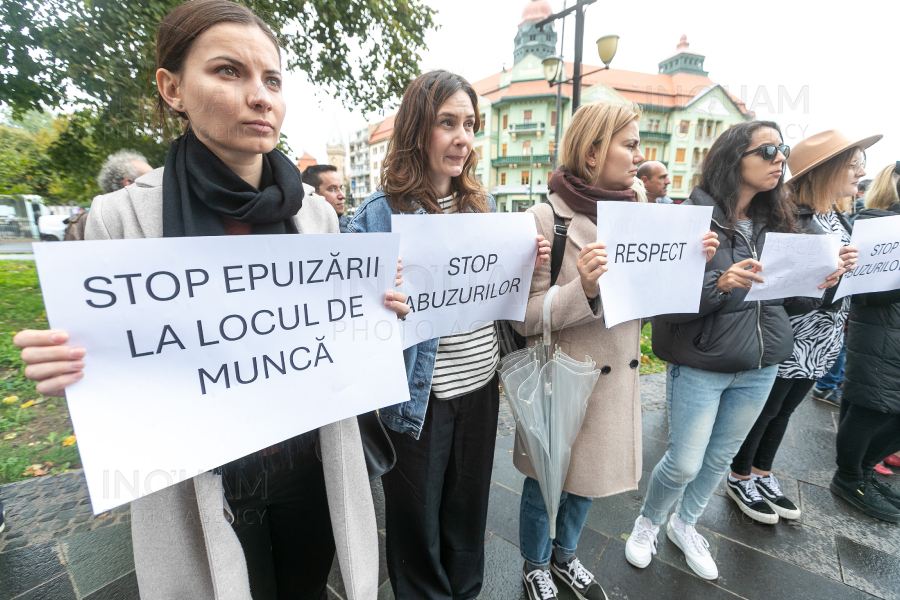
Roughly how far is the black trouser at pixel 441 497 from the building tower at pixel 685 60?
2014 inches

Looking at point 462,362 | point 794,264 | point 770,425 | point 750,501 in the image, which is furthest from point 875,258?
point 462,362

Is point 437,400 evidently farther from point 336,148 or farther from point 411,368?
point 336,148

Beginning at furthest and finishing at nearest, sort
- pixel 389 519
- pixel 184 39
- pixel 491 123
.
Result: pixel 491 123
pixel 389 519
pixel 184 39

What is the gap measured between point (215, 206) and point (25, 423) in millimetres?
4116

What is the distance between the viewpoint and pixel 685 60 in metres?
40.6

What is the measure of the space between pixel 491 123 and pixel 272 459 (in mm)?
45288

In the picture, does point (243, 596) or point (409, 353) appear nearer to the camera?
point (243, 596)

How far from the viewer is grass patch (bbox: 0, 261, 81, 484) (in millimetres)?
2898

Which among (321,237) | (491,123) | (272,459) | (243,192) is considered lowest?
(272,459)

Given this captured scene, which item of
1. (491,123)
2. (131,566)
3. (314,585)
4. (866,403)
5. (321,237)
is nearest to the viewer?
(321,237)

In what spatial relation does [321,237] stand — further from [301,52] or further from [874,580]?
[301,52]

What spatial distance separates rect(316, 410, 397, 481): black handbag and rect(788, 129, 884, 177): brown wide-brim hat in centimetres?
278

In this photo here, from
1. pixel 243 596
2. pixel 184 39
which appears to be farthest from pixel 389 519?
pixel 184 39

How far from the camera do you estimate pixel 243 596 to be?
3.81 feet
